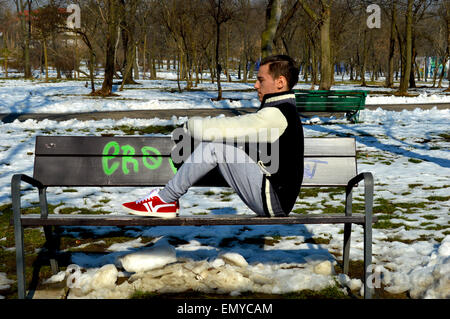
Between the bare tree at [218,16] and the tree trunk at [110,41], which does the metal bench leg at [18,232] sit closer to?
the bare tree at [218,16]

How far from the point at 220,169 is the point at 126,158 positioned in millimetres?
897

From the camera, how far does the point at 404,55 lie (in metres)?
26.3

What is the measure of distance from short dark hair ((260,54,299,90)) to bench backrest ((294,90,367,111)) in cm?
1046

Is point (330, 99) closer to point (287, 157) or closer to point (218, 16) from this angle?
point (218, 16)

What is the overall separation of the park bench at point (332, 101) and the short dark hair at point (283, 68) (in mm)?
10464

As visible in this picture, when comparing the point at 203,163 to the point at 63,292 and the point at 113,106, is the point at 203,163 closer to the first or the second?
the point at 63,292

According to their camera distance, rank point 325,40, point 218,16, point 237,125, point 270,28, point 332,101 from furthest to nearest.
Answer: point 218,16
point 325,40
point 270,28
point 332,101
point 237,125

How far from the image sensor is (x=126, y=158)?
3.63 meters

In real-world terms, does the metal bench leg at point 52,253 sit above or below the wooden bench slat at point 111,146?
below

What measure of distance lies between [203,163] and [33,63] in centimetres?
6771

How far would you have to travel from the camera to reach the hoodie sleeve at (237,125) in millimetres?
2977

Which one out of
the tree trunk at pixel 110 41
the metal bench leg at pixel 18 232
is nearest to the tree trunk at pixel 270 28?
the tree trunk at pixel 110 41

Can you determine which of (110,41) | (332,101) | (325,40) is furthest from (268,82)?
(110,41)
